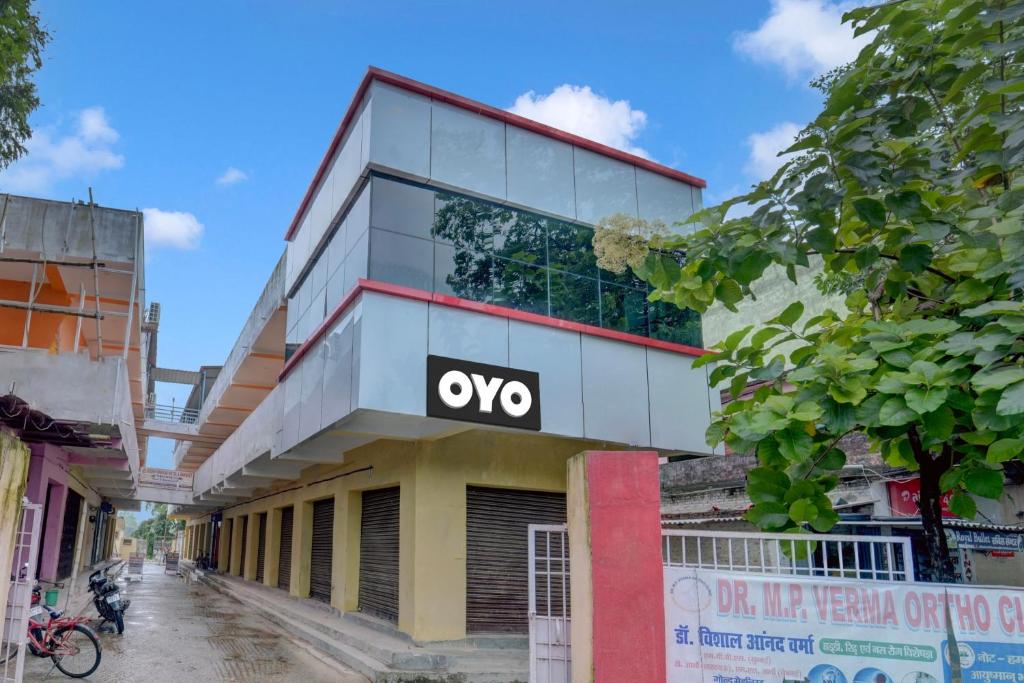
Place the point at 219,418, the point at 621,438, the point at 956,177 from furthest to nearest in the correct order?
1. the point at 219,418
2. the point at 621,438
3. the point at 956,177

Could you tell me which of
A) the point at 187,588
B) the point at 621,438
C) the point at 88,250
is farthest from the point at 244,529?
the point at 621,438

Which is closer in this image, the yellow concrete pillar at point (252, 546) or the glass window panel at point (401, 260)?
the glass window panel at point (401, 260)

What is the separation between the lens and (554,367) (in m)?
10.6

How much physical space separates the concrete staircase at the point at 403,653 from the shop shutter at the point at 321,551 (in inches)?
72.6

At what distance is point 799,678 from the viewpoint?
5.01 m

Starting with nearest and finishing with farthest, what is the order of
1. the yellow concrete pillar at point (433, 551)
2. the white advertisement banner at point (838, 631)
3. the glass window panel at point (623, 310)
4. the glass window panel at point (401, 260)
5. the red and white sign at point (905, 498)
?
1. the white advertisement banner at point (838, 631)
2. the glass window panel at point (401, 260)
3. the yellow concrete pillar at point (433, 551)
4. the glass window panel at point (623, 310)
5. the red and white sign at point (905, 498)

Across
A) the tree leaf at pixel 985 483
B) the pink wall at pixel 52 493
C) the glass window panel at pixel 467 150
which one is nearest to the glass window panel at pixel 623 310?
the glass window panel at pixel 467 150

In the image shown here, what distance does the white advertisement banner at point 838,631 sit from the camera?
4688mm

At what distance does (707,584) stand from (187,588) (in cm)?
2537

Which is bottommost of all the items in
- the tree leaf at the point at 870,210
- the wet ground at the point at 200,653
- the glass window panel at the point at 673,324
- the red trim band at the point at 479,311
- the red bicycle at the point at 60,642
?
the wet ground at the point at 200,653

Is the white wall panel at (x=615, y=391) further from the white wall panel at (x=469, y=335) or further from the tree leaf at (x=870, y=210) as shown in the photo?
the tree leaf at (x=870, y=210)

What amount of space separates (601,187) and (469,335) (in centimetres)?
404

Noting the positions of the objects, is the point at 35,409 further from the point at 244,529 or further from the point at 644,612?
the point at 244,529

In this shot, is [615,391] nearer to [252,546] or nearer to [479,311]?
[479,311]
